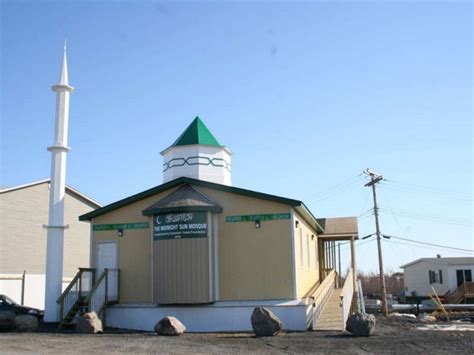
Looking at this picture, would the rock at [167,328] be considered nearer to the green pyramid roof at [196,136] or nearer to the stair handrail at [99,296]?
the stair handrail at [99,296]

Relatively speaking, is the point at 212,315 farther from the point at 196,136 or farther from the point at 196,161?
the point at 196,136

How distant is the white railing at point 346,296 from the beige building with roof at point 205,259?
0.13 feet

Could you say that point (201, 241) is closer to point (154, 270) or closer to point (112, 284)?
point (154, 270)

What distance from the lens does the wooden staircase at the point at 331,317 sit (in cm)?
1848

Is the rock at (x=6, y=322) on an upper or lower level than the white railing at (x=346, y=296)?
lower

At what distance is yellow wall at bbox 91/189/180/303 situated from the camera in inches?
789

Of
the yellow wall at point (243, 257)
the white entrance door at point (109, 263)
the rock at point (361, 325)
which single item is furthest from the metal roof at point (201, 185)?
the rock at point (361, 325)

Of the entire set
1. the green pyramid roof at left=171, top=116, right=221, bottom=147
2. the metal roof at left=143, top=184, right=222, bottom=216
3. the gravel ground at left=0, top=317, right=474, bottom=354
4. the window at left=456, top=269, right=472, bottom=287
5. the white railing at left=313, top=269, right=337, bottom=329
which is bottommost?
the gravel ground at left=0, top=317, right=474, bottom=354

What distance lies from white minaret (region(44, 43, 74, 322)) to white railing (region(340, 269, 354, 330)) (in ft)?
33.7

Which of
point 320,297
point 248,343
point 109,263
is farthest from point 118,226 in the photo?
point 248,343

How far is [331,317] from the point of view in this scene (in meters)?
19.7

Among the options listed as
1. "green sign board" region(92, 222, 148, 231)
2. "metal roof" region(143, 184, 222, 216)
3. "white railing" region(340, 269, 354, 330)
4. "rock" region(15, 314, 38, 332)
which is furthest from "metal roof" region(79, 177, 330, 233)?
"rock" region(15, 314, 38, 332)

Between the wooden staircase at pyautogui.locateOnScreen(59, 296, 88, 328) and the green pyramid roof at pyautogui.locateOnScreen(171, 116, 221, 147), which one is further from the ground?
the green pyramid roof at pyautogui.locateOnScreen(171, 116, 221, 147)

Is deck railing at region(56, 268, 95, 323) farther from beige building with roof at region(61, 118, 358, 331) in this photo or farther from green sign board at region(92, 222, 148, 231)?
green sign board at region(92, 222, 148, 231)
